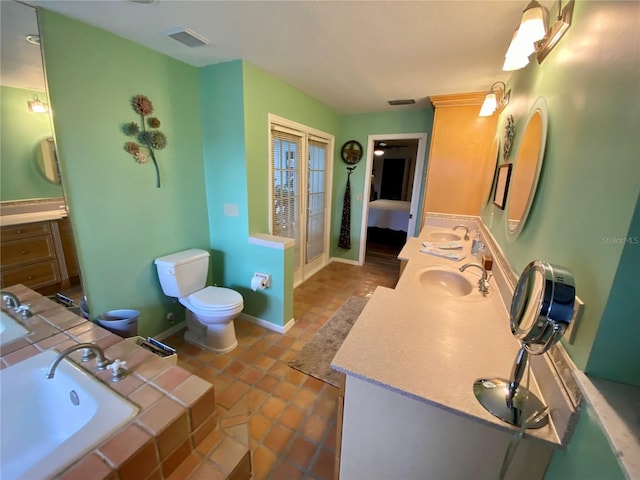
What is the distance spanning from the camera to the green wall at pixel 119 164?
1.49m

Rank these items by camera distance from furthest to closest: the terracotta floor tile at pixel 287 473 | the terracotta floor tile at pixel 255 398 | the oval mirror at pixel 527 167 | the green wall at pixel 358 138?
Result: the green wall at pixel 358 138
the terracotta floor tile at pixel 255 398
the terracotta floor tile at pixel 287 473
the oval mirror at pixel 527 167

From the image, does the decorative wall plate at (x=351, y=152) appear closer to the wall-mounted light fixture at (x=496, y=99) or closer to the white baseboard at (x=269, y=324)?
the wall-mounted light fixture at (x=496, y=99)

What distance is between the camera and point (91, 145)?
1.61 m

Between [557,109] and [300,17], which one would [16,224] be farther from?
[557,109]

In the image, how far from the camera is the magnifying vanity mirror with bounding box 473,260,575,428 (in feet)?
1.88

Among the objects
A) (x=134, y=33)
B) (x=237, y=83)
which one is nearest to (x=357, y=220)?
(x=237, y=83)

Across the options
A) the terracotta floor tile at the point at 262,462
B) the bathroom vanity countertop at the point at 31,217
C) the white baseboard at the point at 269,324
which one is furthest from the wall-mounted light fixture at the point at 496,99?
the bathroom vanity countertop at the point at 31,217

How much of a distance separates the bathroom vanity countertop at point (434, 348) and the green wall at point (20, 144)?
6.05 ft

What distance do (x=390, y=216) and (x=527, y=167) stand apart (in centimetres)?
412

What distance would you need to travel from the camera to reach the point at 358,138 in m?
3.71

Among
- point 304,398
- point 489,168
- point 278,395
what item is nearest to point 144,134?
point 278,395

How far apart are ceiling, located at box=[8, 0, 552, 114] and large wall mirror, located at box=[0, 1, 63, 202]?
0.18 metres

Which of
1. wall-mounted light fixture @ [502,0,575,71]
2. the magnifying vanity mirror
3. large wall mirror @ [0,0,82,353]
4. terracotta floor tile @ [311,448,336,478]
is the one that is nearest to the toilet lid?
large wall mirror @ [0,0,82,353]

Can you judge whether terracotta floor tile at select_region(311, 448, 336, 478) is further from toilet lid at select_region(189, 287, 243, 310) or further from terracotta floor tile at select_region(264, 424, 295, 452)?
toilet lid at select_region(189, 287, 243, 310)
